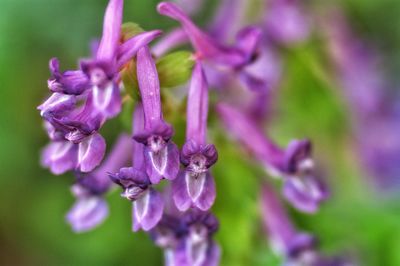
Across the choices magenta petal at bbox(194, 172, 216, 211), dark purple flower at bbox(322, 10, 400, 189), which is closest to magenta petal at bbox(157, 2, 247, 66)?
magenta petal at bbox(194, 172, 216, 211)

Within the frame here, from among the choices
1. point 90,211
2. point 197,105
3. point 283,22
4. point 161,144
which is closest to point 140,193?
point 161,144

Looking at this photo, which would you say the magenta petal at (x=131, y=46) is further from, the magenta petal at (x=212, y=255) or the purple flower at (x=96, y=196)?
the magenta petal at (x=212, y=255)

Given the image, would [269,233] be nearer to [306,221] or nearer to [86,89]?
[306,221]

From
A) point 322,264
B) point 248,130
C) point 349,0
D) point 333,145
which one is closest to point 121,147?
point 248,130

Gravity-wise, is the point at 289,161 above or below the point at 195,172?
above

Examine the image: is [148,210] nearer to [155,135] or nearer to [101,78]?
[155,135]

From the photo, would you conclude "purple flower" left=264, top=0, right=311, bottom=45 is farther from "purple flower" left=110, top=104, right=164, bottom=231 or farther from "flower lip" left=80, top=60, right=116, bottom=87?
"flower lip" left=80, top=60, right=116, bottom=87
